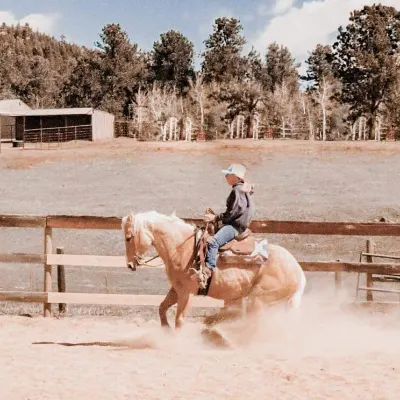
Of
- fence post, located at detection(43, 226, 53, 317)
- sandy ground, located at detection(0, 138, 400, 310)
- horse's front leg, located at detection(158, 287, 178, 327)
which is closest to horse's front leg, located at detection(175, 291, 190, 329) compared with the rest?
horse's front leg, located at detection(158, 287, 178, 327)

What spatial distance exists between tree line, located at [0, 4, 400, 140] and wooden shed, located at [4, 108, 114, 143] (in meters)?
9.74

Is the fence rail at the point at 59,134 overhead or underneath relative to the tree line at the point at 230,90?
underneath

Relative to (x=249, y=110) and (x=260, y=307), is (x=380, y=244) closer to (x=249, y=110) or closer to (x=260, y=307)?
(x=260, y=307)

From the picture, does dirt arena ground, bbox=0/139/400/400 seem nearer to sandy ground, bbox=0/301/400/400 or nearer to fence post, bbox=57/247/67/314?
sandy ground, bbox=0/301/400/400

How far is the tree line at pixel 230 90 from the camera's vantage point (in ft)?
228

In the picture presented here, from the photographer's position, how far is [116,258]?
8.95 meters

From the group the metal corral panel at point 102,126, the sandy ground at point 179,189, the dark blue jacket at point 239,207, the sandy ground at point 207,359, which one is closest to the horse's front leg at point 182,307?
the sandy ground at point 207,359

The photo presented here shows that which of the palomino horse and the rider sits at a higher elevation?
the rider

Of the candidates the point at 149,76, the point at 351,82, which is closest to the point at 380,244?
the point at 351,82

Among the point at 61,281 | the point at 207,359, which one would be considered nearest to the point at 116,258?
the point at 61,281

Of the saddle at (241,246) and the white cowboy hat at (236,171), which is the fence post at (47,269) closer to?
the saddle at (241,246)

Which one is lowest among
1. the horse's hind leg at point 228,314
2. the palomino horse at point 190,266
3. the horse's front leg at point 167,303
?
the horse's hind leg at point 228,314

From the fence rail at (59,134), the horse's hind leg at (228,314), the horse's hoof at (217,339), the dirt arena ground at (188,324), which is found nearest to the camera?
the dirt arena ground at (188,324)

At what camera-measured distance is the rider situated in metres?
7.48
